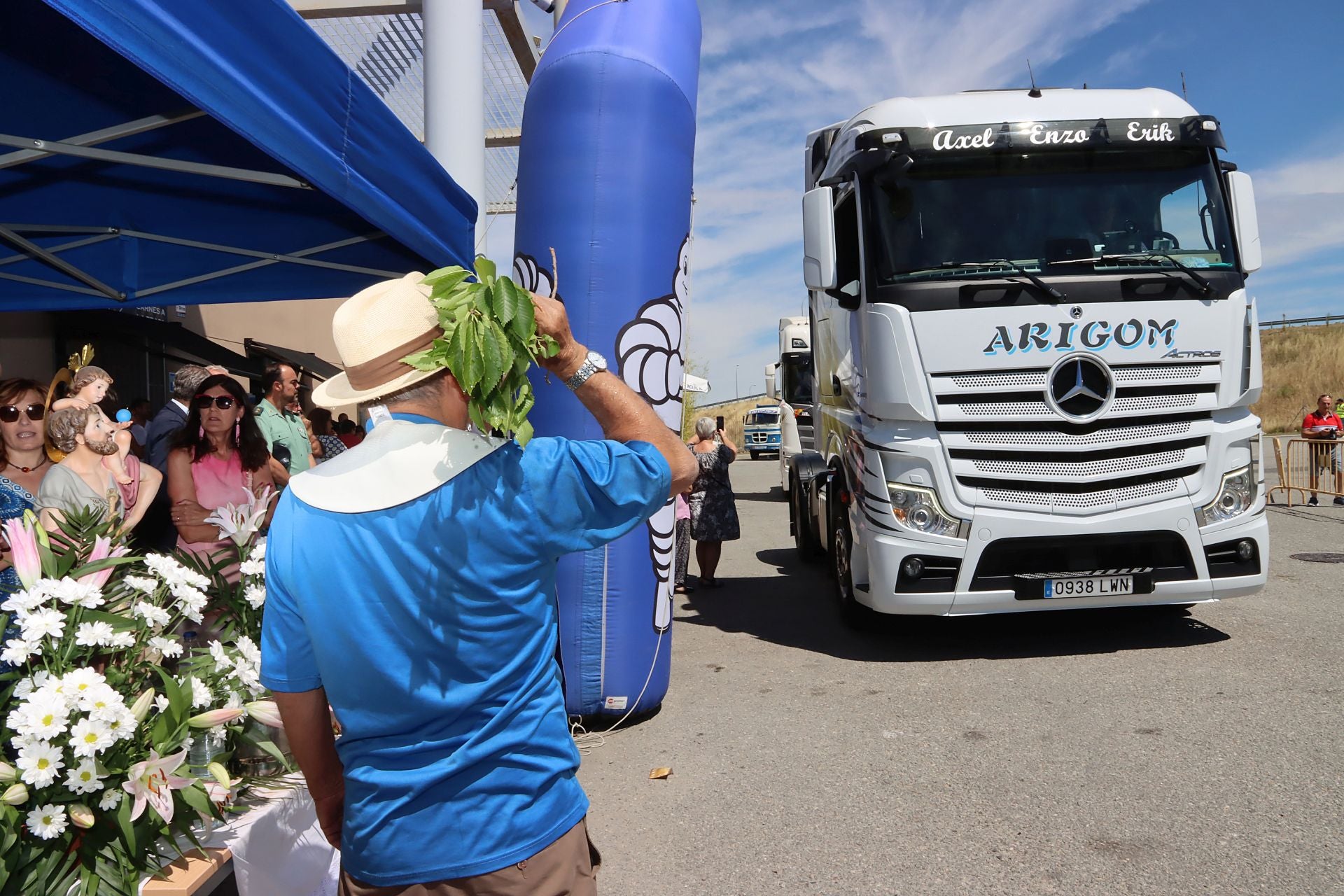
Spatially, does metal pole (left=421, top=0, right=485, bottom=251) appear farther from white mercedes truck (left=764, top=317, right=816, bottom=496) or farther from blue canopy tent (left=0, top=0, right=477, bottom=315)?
white mercedes truck (left=764, top=317, right=816, bottom=496)

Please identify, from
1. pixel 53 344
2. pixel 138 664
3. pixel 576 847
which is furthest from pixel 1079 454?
pixel 53 344

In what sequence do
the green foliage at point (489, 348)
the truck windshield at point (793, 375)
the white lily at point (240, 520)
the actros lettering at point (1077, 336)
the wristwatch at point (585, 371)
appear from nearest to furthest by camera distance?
the green foliage at point (489, 348), the wristwatch at point (585, 371), the white lily at point (240, 520), the actros lettering at point (1077, 336), the truck windshield at point (793, 375)

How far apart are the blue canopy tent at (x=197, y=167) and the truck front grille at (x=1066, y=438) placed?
3202 millimetres

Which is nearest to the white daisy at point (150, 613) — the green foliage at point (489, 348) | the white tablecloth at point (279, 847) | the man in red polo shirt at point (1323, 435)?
the white tablecloth at point (279, 847)

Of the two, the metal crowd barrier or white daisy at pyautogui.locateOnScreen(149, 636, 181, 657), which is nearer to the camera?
Result: white daisy at pyautogui.locateOnScreen(149, 636, 181, 657)

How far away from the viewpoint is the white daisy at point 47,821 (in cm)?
197

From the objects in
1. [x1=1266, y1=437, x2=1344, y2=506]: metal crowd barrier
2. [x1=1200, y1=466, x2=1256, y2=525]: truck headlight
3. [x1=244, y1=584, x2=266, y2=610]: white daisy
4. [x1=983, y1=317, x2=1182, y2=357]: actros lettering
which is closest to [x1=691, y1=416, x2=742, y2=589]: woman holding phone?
[x1=983, y1=317, x2=1182, y2=357]: actros lettering

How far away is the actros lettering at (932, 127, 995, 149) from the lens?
5.97m

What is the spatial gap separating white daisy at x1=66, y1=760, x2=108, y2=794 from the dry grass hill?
47619mm

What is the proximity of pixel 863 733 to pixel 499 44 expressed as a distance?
1011 centimetres

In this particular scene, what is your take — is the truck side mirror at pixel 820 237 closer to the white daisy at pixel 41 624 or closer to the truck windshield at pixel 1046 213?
the truck windshield at pixel 1046 213

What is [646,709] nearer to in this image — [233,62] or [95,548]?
[95,548]

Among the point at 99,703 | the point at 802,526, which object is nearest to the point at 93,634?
the point at 99,703

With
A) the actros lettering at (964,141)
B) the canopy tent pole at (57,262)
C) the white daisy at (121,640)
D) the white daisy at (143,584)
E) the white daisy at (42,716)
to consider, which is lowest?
the white daisy at (42,716)
